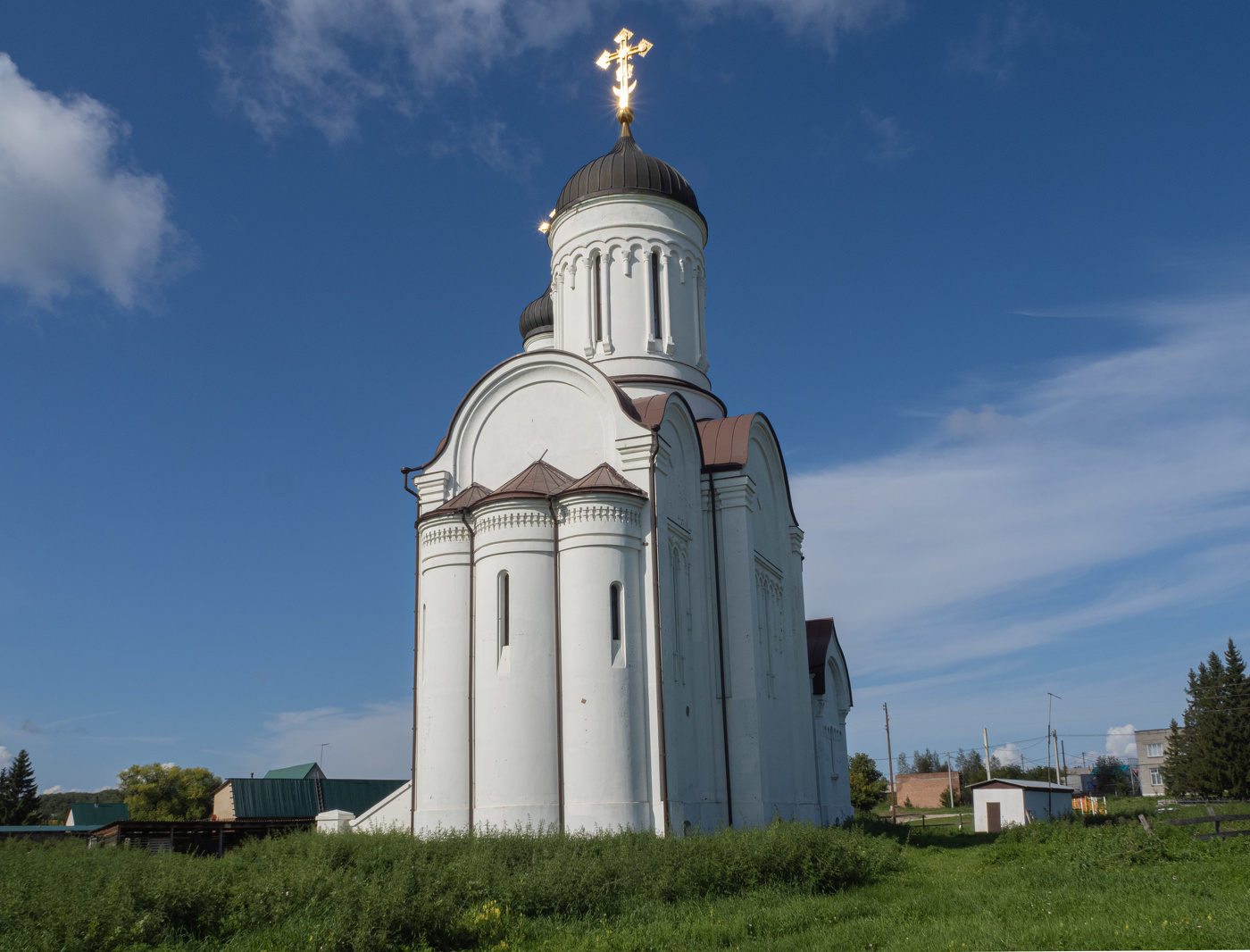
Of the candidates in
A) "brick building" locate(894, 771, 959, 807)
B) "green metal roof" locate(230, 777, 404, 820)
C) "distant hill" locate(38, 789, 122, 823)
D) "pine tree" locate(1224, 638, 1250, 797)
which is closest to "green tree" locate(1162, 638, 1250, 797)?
"pine tree" locate(1224, 638, 1250, 797)

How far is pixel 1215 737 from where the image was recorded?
41094 mm

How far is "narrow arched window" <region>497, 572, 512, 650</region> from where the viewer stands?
15180mm

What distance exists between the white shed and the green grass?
12.8 meters

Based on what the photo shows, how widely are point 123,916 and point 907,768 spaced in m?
104

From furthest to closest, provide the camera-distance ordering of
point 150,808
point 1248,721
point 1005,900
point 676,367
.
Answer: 1. point 1248,721
2. point 150,808
3. point 676,367
4. point 1005,900

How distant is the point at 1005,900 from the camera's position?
34.2 ft

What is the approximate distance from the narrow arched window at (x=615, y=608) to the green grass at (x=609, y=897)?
10.4ft

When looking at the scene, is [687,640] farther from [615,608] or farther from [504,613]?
[504,613]

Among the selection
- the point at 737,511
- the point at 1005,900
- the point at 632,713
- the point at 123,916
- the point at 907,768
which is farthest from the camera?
the point at 907,768

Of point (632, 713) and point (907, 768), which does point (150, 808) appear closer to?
point (632, 713)

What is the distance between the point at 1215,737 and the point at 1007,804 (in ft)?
68.9

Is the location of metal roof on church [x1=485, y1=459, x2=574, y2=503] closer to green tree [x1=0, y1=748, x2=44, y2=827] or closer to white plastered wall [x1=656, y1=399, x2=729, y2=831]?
white plastered wall [x1=656, y1=399, x2=729, y2=831]

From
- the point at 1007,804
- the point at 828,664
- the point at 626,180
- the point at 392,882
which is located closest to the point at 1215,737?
the point at 1007,804

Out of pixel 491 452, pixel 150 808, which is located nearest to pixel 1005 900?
pixel 491 452
